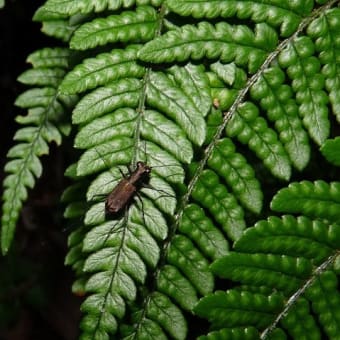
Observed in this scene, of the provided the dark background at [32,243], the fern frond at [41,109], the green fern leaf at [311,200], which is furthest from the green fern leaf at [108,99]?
the dark background at [32,243]

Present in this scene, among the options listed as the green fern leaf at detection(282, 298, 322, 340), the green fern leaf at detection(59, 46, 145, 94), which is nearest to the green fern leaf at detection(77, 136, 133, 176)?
the green fern leaf at detection(59, 46, 145, 94)

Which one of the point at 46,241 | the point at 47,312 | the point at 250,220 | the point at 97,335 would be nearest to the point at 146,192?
the point at 97,335

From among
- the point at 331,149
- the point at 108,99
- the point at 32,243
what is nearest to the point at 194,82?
the point at 108,99

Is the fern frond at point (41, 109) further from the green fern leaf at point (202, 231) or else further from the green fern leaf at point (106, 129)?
the green fern leaf at point (202, 231)

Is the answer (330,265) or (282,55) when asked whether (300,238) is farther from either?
(282,55)

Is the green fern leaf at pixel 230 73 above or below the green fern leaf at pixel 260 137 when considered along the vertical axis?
above

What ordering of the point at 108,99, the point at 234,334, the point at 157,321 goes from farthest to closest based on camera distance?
the point at 157,321, the point at 108,99, the point at 234,334

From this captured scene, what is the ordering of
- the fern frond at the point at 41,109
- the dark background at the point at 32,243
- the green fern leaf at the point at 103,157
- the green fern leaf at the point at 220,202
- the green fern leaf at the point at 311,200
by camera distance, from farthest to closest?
the dark background at the point at 32,243
the fern frond at the point at 41,109
the green fern leaf at the point at 220,202
the green fern leaf at the point at 103,157
the green fern leaf at the point at 311,200

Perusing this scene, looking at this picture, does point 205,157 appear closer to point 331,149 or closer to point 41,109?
point 331,149
